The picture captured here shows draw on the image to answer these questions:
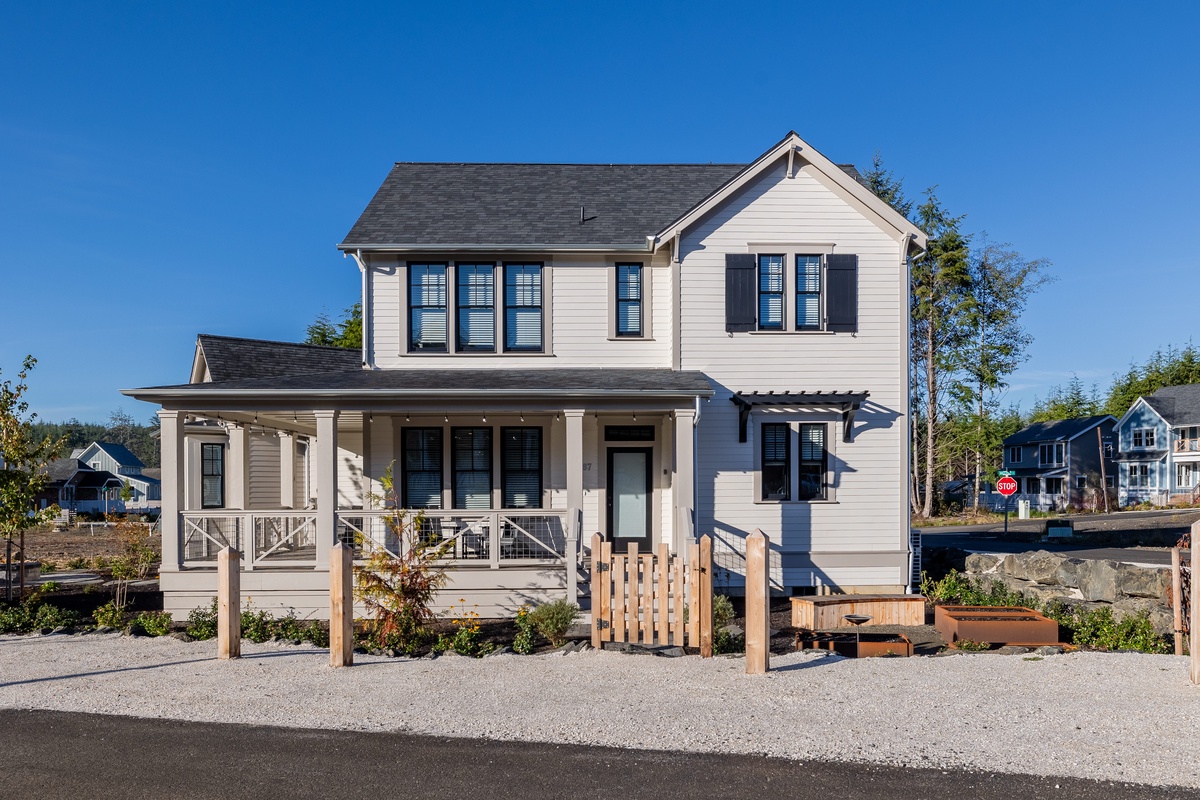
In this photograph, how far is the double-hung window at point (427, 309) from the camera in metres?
15.8

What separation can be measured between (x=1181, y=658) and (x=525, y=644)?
7503 millimetres

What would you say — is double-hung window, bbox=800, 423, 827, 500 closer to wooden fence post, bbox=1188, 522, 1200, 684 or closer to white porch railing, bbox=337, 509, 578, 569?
white porch railing, bbox=337, 509, 578, 569

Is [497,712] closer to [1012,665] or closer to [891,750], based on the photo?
[891,750]

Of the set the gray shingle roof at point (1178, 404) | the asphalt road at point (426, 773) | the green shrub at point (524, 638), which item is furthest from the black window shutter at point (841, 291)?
the gray shingle roof at point (1178, 404)

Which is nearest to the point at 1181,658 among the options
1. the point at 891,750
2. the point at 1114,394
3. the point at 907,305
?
the point at 891,750

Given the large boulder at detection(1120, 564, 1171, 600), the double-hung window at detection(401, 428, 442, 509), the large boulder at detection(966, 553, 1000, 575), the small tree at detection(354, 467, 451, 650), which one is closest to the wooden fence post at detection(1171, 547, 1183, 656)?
the large boulder at detection(1120, 564, 1171, 600)

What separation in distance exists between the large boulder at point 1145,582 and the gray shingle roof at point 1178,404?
172ft

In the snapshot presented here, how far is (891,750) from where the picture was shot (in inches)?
260

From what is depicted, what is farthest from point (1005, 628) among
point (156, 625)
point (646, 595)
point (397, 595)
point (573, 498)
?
point (156, 625)

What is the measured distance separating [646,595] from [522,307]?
276 inches

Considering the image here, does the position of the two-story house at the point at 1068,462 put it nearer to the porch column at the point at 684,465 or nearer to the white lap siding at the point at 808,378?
the white lap siding at the point at 808,378

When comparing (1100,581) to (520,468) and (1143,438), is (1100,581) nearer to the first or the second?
(520,468)

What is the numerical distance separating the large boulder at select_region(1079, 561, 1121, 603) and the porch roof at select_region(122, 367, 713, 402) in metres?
6.03

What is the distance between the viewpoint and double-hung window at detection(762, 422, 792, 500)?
15227 mm
